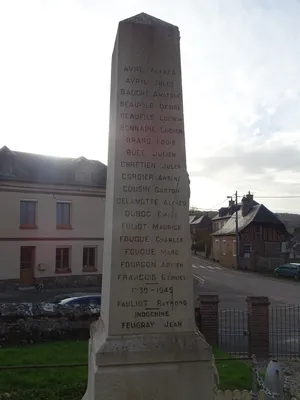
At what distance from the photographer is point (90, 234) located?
30.2 meters

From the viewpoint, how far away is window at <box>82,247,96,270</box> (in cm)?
3017

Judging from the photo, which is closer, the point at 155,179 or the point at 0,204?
the point at 155,179

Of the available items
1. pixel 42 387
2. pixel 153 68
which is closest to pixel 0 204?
pixel 42 387

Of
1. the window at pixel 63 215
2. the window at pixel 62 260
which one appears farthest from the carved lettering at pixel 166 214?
the window at pixel 62 260

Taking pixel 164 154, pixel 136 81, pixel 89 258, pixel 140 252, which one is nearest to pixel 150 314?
pixel 140 252

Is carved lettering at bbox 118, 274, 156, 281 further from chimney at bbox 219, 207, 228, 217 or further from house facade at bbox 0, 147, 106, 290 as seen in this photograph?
chimney at bbox 219, 207, 228, 217

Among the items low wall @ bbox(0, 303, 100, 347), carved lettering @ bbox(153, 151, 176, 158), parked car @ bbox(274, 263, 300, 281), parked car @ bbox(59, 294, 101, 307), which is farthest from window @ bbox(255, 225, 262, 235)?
carved lettering @ bbox(153, 151, 176, 158)

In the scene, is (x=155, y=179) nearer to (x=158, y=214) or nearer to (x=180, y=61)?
(x=158, y=214)

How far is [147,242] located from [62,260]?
26.0 m

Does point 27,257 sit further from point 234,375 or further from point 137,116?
point 137,116

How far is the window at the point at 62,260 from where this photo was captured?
2916cm

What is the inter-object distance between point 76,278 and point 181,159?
26.0 meters

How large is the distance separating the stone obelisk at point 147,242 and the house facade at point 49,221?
937 inches

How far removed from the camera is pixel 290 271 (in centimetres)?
3719
